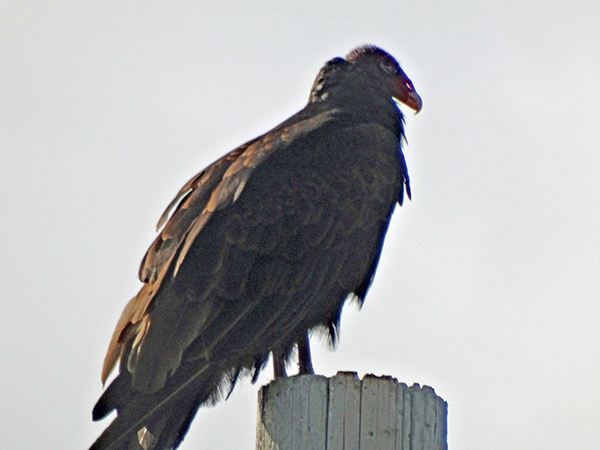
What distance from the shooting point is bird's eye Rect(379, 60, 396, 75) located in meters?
5.71

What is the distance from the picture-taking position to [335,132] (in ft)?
15.4

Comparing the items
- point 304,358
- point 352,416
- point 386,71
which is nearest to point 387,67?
point 386,71

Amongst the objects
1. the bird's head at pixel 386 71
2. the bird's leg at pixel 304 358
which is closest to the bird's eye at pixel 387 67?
the bird's head at pixel 386 71

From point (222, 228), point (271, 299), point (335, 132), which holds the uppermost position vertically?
point (335, 132)

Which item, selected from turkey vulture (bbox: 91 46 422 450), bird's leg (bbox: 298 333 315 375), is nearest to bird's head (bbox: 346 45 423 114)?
turkey vulture (bbox: 91 46 422 450)

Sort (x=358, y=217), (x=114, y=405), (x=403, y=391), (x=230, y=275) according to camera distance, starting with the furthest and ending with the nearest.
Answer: (x=358, y=217)
(x=230, y=275)
(x=114, y=405)
(x=403, y=391)

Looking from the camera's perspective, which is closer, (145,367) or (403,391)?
(403,391)

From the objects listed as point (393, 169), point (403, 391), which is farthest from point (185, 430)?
point (393, 169)

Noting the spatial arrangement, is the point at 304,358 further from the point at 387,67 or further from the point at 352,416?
the point at 387,67

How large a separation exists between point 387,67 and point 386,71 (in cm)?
4

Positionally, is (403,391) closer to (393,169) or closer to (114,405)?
(114,405)

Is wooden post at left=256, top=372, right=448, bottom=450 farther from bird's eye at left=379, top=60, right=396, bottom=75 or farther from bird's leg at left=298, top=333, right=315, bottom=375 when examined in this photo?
bird's eye at left=379, top=60, right=396, bottom=75

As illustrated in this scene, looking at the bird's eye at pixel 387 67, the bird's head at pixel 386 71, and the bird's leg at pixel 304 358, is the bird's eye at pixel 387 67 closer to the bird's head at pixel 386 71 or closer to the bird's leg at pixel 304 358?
the bird's head at pixel 386 71

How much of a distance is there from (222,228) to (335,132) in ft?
2.68
